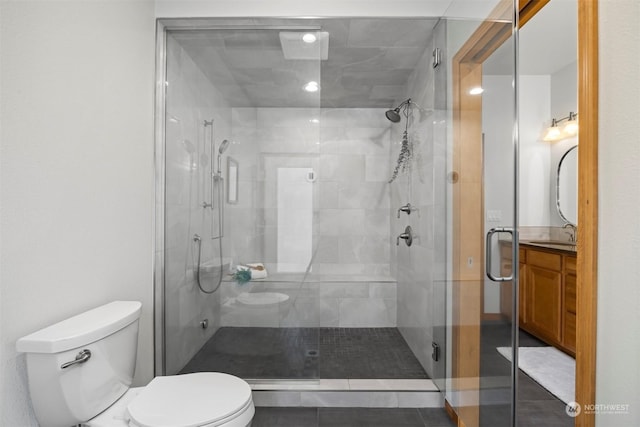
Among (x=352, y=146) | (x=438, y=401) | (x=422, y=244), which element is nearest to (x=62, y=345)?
(x=438, y=401)

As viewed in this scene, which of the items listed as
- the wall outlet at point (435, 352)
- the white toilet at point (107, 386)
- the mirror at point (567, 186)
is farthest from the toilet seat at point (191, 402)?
the mirror at point (567, 186)

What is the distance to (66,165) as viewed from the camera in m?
1.43

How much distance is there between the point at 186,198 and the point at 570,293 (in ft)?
9.69

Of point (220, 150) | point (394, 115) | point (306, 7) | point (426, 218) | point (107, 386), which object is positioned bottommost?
point (107, 386)

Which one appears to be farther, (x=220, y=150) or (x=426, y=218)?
(x=426, y=218)

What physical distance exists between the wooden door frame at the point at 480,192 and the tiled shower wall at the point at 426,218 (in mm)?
211

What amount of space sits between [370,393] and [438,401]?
0.42m

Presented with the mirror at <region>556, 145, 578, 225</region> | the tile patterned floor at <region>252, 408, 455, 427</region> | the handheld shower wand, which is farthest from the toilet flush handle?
the mirror at <region>556, 145, 578, 225</region>

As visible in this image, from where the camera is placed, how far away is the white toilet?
47.0 inches

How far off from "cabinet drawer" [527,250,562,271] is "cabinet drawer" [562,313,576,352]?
38cm

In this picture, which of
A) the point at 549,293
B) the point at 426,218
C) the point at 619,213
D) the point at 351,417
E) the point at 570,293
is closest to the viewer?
the point at 619,213

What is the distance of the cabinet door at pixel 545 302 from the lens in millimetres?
2930

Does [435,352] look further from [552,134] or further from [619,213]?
[552,134]

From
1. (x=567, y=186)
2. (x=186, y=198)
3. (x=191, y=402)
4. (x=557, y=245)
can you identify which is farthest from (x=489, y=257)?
(x=567, y=186)
